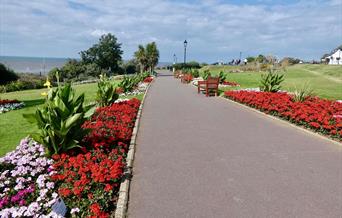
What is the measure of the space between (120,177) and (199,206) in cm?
142

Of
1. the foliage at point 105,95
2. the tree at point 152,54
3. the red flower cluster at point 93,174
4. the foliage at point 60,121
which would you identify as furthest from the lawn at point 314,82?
the tree at point 152,54

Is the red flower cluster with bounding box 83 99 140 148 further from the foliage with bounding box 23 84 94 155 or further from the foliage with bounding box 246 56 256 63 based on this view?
the foliage with bounding box 246 56 256 63

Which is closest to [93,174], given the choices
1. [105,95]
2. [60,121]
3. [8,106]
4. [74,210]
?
[74,210]

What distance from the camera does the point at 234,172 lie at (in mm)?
5648

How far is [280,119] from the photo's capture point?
10.6 m

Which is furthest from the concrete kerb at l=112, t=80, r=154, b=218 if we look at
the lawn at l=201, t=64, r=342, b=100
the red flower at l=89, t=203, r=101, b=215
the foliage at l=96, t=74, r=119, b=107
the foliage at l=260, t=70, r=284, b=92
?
the lawn at l=201, t=64, r=342, b=100

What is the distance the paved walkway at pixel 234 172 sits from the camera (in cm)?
436

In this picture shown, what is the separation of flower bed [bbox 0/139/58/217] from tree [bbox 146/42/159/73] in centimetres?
5095

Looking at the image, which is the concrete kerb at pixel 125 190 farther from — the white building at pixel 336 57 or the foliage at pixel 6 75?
the white building at pixel 336 57

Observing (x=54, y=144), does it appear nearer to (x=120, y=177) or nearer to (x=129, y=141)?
(x=120, y=177)

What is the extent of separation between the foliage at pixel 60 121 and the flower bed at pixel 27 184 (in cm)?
Answer: 34

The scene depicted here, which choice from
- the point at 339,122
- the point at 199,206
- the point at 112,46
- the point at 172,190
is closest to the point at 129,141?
the point at 172,190

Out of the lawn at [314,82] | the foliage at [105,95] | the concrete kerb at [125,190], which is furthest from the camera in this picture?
the lawn at [314,82]

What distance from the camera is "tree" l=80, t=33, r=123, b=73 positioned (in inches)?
3123
